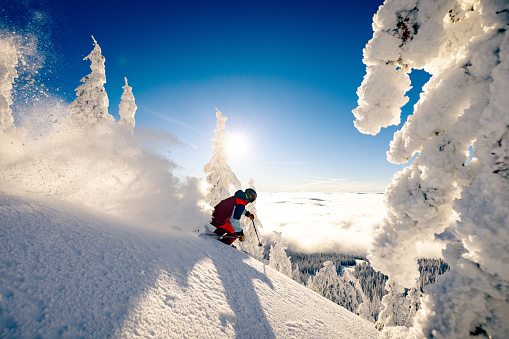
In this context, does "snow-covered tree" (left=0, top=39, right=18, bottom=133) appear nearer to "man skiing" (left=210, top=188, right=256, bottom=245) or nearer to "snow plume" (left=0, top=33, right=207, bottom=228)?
"snow plume" (left=0, top=33, right=207, bottom=228)

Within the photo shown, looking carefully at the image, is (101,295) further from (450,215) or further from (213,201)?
(213,201)

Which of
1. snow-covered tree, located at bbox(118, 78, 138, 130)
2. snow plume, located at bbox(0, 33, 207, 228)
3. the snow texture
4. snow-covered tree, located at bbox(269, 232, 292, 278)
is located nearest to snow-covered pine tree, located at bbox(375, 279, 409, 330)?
snow-covered tree, located at bbox(269, 232, 292, 278)

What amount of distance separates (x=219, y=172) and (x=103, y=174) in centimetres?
866

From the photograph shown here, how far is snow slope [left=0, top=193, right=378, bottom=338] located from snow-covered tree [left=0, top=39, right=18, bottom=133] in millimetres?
14715

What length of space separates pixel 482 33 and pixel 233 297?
608 cm

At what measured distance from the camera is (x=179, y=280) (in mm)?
3049

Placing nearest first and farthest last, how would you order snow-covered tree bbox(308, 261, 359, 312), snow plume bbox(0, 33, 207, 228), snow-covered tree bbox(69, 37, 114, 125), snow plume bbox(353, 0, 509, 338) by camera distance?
snow plume bbox(353, 0, 509, 338) → snow plume bbox(0, 33, 207, 228) → snow-covered tree bbox(69, 37, 114, 125) → snow-covered tree bbox(308, 261, 359, 312)

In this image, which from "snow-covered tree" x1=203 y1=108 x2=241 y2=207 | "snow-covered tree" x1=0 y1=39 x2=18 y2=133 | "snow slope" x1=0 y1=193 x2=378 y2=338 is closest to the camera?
"snow slope" x1=0 y1=193 x2=378 y2=338

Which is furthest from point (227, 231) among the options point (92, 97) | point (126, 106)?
point (126, 106)

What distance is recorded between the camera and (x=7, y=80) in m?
12.5

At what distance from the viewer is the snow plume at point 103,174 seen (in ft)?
17.8

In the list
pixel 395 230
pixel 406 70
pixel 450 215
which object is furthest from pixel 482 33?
pixel 395 230

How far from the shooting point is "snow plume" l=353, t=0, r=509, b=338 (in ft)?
8.37

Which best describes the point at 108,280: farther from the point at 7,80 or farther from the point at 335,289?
the point at 335,289
